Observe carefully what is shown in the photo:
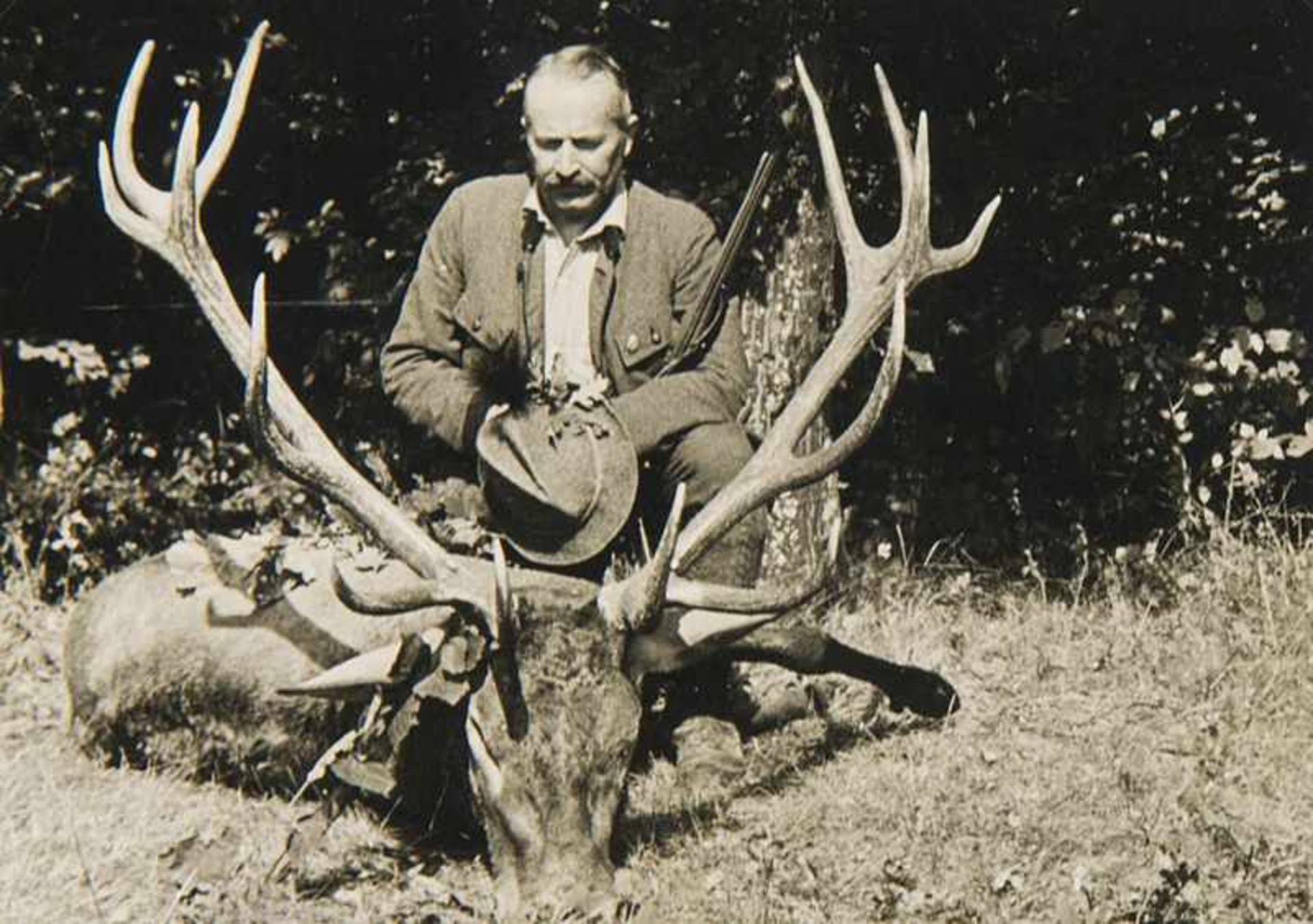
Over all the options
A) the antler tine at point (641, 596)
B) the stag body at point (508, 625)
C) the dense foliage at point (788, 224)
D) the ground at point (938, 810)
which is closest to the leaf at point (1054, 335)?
the dense foliage at point (788, 224)

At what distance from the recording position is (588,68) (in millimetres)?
5387

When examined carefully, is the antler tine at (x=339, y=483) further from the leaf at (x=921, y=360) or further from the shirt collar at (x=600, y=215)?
the leaf at (x=921, y=360)

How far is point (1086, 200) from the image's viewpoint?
23.3ft

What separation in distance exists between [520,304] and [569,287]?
0.51ft

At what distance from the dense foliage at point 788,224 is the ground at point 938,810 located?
3.38 feet

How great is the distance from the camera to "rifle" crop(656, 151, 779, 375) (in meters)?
5.46

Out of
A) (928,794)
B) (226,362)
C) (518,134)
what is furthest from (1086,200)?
(226,362)

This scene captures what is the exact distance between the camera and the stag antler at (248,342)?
459cm

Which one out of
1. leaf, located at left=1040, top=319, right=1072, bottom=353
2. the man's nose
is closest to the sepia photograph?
the man's nose

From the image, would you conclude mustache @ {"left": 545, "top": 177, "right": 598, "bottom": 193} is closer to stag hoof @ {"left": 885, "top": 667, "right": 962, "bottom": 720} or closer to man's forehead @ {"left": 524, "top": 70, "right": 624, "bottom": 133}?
man's forehead @ {"left": 524, "top": 70, "right": 624, "bottom": 133}

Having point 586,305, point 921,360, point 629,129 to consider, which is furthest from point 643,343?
point 921,360

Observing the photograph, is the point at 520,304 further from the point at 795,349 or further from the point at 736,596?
the point at 736,596

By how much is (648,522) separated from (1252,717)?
5.80 ft

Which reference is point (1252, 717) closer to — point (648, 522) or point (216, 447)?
point (648, 522)
